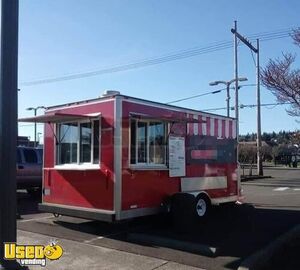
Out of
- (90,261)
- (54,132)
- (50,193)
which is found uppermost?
(54,132)

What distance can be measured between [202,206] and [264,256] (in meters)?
4.29

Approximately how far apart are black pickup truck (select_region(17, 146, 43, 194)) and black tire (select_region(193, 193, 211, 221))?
7875mm

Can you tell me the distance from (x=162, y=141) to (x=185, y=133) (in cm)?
94

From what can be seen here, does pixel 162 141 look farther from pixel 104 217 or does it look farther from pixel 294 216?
pixel 294 216

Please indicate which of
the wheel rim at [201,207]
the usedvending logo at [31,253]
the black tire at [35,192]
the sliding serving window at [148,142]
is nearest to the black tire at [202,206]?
the wheel rim at [201,207]

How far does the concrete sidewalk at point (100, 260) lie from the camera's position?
7762mm

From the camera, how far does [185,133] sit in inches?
492

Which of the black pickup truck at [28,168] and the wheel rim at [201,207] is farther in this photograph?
the black pickup truck at [28,168]

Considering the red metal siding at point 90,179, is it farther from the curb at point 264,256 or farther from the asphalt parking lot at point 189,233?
the curb at point 264,256

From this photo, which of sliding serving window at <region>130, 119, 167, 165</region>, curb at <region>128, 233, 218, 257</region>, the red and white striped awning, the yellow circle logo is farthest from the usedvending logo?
the red and white striped awning

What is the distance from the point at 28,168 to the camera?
17.9 metres

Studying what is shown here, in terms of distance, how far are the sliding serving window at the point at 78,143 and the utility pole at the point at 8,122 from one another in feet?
17.3

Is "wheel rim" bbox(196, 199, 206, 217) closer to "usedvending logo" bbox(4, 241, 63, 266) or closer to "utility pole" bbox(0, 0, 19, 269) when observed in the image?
"usedvending logo" bbox(4, 241, 63, 266)

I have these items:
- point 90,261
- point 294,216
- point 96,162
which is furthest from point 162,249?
point 294,216
